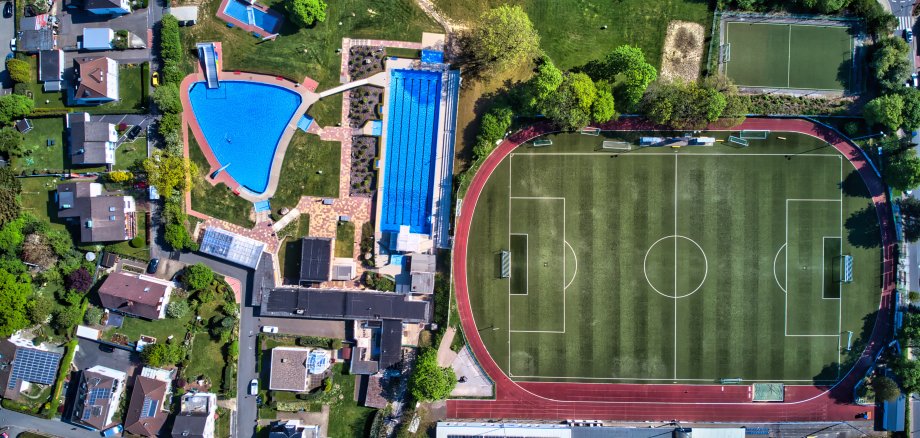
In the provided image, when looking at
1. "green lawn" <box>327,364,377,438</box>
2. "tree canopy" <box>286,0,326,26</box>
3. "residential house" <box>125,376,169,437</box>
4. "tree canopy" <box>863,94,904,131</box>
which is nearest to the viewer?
"tree canopy" <box>863,94,904,131</box>

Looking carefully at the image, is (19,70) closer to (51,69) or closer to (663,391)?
(51,69)

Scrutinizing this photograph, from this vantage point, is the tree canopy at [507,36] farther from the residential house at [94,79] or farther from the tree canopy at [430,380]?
the residential house at [94,79]

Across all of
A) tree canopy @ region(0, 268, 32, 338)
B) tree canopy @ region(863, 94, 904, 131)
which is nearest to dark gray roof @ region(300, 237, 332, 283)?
tree canopy @ region(0, 268, 32, 338)

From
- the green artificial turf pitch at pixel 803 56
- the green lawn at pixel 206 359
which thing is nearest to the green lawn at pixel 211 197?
the green lawn at pixel 206 359

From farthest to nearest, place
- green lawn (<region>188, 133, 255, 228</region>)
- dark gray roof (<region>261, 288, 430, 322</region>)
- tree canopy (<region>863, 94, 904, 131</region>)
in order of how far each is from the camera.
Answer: green lawn (<region>188, 133, 255, 228</region>), dark gray roof (<region>261, 288, 430, 322</region>), tree canopy (<region>863, 94, 904, 131</region>)

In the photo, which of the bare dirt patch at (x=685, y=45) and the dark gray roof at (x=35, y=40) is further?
A: the dark gray roof at (x=35, y=40)

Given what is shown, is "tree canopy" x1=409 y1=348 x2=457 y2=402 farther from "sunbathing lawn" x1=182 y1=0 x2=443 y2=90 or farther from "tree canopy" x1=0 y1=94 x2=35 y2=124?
"tree canopy" x1=0 y1=94 x2=35 y2=124

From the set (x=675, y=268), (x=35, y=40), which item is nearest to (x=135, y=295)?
(x=35, y=40)

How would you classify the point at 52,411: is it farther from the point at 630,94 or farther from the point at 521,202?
the point at 630,94
